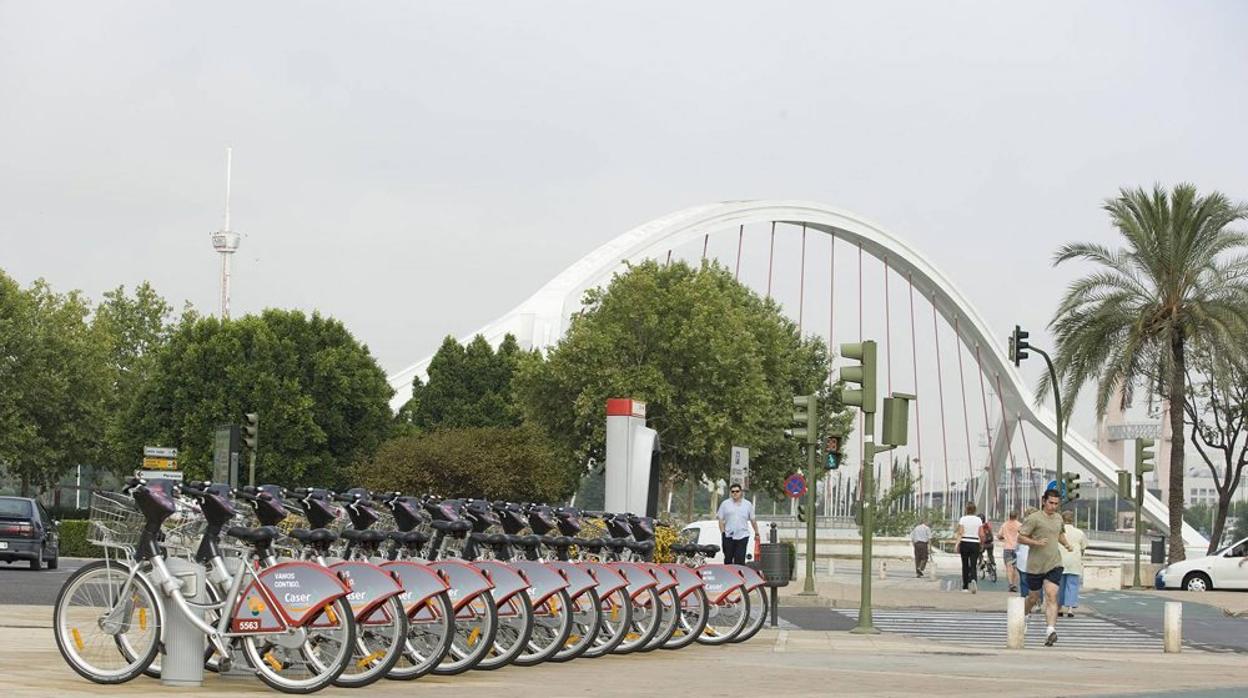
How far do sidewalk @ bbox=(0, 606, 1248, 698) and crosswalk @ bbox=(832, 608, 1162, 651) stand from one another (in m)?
2.08

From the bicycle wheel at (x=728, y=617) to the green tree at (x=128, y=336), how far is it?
55.2 meters

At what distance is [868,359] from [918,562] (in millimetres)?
24498

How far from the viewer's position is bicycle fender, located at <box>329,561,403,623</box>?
10594mm

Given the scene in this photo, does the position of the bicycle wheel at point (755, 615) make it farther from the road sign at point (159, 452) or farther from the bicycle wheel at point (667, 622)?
the road sign at point (159, 452)

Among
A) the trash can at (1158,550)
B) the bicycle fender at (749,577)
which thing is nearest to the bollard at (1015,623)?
the bicycle fender at (749,577)

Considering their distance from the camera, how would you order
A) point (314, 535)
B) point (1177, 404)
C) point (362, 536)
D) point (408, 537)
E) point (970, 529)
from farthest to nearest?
point (1177, 404), point (970, 529), point (408, 537), point (362, 536), point (314, 535)

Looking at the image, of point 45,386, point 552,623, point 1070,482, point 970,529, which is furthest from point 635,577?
point 45,386

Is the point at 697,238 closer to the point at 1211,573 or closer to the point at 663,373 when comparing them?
the point at 663,373

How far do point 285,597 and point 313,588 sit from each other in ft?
0.50

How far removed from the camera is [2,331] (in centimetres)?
6172

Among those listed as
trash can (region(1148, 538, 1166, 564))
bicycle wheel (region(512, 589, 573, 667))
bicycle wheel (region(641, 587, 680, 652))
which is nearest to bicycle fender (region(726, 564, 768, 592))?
bicycle wheel (region(641, 587, 680, 652))

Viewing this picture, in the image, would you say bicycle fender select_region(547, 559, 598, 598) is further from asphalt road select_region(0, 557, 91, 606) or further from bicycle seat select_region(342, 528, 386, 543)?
asphalt road select_region(0, 557, 91, 606)

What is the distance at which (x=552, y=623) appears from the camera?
43.3ft

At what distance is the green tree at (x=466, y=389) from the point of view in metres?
70.5
